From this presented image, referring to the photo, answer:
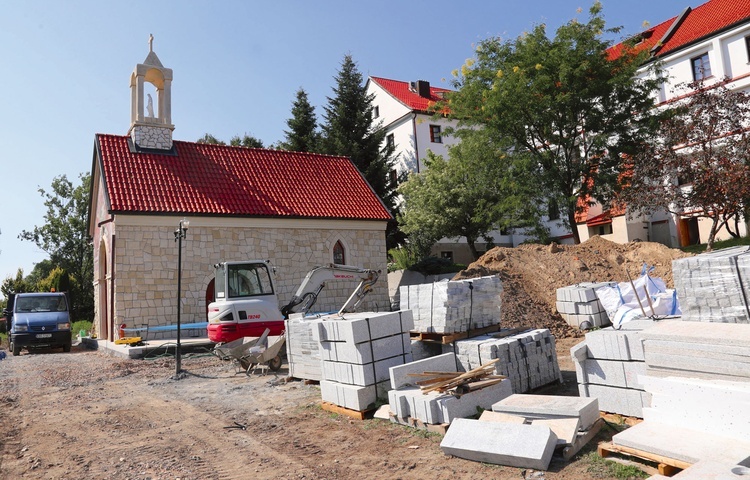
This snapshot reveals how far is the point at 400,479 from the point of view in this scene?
5.00 meters

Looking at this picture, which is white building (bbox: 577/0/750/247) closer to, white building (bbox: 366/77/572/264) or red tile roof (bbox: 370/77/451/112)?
white building (bbox: 366/77/572/264)

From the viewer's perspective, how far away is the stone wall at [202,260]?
58.4ft

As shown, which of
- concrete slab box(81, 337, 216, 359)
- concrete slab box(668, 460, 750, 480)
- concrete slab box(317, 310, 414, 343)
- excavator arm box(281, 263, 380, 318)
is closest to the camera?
concrete slab box(668, 460, 750, 480)

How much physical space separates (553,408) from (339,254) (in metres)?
17.0

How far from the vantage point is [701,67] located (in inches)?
1113

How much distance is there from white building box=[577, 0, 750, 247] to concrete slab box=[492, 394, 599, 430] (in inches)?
874

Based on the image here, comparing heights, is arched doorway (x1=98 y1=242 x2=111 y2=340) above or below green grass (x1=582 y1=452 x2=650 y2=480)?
above

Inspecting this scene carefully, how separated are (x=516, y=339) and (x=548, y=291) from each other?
8.61 m

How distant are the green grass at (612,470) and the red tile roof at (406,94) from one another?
3322cm

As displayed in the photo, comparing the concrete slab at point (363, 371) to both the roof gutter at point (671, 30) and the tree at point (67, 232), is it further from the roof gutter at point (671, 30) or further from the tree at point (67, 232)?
the tree at point (67, 232)

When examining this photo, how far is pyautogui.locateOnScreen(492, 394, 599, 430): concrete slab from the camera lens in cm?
553

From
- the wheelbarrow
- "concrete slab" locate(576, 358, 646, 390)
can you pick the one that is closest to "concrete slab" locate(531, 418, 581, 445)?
"concrete slab" locate(576, 358, 646, 390)

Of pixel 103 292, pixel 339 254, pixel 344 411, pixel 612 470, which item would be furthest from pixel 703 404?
pixel 103 292

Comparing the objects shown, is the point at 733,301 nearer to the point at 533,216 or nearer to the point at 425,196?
the point at 533,216
